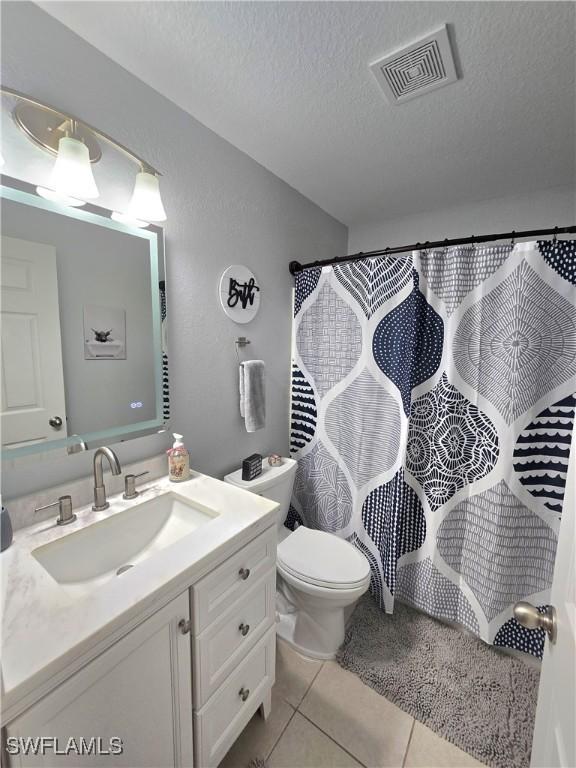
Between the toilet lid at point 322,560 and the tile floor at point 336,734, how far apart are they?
440 millimetres

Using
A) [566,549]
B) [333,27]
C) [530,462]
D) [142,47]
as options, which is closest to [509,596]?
[530,462]

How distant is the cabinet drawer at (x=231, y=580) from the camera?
2.78 feet

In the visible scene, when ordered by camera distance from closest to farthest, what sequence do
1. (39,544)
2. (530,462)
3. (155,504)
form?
(39,544) → (155,504) → (530,462)

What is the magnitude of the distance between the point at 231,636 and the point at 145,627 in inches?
14.5

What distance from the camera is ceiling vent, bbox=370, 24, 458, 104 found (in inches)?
38.4

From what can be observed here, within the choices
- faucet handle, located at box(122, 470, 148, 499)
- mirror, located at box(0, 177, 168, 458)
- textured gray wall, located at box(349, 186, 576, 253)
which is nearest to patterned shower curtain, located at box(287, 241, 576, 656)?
textured gray wall, located at box(349, 186, 576, 253)

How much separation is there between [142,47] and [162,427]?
1298 mm

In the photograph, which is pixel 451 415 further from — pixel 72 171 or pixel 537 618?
pixel 72 171

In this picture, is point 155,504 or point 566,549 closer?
point 566,549

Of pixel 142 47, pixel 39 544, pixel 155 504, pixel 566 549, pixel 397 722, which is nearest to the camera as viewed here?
pixel 566 549

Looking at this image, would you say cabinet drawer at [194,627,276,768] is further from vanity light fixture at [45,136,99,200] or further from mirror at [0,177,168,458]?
vanity light fixture at [45,136,99,200]

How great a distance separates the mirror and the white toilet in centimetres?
66

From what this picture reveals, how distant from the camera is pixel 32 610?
25.6 inches

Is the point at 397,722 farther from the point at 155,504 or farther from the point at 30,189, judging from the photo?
the point at 30,189
